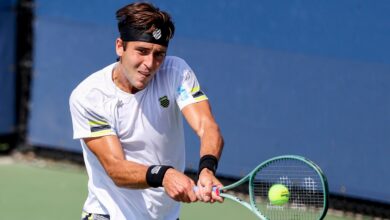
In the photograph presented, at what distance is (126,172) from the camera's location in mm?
4152

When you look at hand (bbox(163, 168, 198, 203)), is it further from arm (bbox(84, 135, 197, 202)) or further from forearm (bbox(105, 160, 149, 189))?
forearm (bbox(105, 160, 149, 189))

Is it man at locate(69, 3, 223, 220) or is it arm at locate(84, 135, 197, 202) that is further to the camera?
man at locate(69, 3, 223, 220)

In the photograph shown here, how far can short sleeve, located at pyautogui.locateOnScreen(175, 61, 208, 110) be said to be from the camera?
448 centimetres

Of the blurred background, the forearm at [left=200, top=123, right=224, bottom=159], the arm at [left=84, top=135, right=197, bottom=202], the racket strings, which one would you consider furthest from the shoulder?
the blurred background

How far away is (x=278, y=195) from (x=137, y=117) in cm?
82

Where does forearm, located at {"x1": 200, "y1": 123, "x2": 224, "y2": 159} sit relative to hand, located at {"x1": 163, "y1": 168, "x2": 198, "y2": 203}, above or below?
above

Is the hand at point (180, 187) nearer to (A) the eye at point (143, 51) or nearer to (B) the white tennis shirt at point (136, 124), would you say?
(B) the white tennis shirt at point (136, 124)

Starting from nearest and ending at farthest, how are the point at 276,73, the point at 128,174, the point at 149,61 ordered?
the point at 128,174, the point at 149,61, the point at 276,73

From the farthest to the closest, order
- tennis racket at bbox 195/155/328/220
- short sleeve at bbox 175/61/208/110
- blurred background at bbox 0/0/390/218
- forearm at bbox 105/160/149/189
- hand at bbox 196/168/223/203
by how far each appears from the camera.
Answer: blurred background at bbox 0/0/390/218, short sleeve at bbox 175/61/208/110, tennis racket at bbox 195/155/328/220, forearm at bbox 105/160/149/189, hand at bbox 196/168/223/203

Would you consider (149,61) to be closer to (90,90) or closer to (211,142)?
(90,90)

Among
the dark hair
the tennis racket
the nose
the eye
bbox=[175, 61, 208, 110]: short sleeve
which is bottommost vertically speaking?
the tennis racket

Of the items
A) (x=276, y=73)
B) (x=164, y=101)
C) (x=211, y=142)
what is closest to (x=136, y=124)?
(x=164, y=101)

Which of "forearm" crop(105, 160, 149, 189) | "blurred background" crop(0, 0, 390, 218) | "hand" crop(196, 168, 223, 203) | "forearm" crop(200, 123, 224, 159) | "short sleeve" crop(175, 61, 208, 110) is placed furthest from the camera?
"blurred background" crop(0, 0, 390, 218)

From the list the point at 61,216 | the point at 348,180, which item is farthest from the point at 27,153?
the point at 348,180
